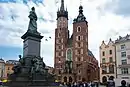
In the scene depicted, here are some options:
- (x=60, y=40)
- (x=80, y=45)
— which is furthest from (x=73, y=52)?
(x=60, y=40)

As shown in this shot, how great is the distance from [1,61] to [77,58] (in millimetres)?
36711

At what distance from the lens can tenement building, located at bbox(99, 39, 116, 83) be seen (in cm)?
5817

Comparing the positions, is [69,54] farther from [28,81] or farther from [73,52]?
[28,81]

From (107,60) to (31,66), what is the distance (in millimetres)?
35498

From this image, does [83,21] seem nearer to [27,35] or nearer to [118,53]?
[118,53]

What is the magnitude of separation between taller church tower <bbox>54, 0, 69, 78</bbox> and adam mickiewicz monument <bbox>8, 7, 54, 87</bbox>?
174ft

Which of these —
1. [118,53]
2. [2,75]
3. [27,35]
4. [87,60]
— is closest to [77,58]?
[87,60]

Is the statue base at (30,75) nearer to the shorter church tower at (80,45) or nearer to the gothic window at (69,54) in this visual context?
the shorter church tower at (80,45)

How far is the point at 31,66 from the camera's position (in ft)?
93.5

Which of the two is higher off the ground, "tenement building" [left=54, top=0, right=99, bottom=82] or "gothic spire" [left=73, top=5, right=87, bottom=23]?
"gothic spire" [left=73, top=5, right=87, bottom=23]

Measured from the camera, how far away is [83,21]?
83500 mm

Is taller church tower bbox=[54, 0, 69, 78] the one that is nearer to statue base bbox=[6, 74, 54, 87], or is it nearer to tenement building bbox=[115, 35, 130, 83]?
tenement building bbox=[115, 35, 130, 83]

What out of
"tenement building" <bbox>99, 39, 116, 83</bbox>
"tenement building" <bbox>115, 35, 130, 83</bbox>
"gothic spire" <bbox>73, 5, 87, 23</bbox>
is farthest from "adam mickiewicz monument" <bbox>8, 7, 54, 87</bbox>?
"gothic spire" <bbox>73, 5, 87, 23</bbox>

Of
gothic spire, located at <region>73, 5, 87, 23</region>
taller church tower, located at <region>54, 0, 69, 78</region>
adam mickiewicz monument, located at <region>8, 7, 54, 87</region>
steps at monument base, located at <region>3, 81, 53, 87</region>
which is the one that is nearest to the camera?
steps at monument base, located at <region>3, 81, 53, 87</region>
